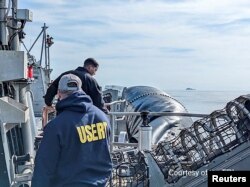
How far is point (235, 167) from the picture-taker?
429 cm

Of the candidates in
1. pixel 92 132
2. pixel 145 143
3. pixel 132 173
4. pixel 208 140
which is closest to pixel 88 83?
pixel 145 143

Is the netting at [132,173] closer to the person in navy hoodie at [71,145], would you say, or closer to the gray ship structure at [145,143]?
the gray ship structure at [145,143]

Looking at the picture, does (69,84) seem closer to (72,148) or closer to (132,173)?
(72,148)

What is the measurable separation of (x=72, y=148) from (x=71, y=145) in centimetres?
2

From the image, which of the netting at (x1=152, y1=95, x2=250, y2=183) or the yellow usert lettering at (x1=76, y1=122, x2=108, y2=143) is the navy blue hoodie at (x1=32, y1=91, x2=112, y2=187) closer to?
the yellow usert lettering at (x1=76, y1=122, x2=108, y2=143)

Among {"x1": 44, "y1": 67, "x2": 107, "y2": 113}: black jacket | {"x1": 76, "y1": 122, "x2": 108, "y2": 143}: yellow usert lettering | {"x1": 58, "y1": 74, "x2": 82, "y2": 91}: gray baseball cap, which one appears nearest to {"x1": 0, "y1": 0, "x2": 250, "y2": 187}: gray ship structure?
{"x1": 44, "y1": 67, "x2": 107, "y2": 113}: black jacket

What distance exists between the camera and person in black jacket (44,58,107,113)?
17.7 feet

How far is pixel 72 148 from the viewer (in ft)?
9.23

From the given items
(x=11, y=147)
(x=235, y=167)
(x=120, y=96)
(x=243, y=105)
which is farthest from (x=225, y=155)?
(x=120, y=96)

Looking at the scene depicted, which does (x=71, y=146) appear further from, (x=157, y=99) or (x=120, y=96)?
(x=120, y=96)

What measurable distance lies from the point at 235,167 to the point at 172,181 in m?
0.69

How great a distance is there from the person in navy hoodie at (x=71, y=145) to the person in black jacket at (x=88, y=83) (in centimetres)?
245

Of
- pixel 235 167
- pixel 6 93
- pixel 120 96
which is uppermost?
pixel 6 93

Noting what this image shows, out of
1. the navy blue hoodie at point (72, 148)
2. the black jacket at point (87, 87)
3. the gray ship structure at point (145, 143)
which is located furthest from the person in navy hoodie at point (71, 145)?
the black jacket at point (87, 87)
